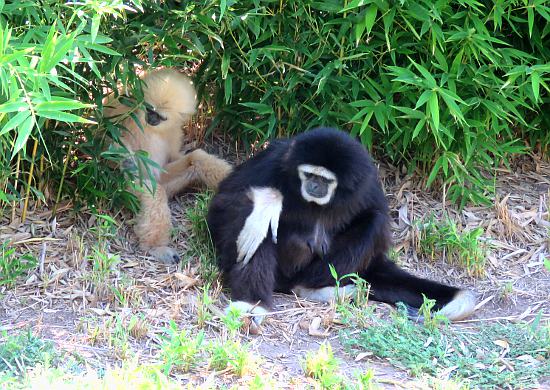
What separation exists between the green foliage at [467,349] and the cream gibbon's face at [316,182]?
87 centimetres

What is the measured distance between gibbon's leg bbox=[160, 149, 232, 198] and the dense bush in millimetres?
355

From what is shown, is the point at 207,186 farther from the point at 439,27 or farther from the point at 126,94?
the point at 439,27

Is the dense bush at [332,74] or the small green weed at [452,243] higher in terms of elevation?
the dense bush at [332,74]

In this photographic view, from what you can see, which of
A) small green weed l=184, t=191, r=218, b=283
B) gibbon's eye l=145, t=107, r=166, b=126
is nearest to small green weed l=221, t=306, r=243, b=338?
small green weed l=184, t=191, r=218, b=283

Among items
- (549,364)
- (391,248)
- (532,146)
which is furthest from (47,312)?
(532,146)

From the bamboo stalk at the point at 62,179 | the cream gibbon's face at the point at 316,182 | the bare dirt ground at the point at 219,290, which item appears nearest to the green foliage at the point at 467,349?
the bare dirt ground at the point at 219,290

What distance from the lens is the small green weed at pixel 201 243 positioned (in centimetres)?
614

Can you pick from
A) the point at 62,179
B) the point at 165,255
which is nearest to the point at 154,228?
the point at 165,255

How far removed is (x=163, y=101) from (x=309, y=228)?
149 cm

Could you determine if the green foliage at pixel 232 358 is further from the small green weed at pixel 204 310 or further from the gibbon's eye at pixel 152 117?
the gibbon's eye at pixel 152 117

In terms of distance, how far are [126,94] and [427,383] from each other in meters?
2.94

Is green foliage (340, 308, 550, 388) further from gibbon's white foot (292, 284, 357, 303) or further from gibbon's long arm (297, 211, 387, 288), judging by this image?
gibbon's long arm (297, 211, 387, 288)

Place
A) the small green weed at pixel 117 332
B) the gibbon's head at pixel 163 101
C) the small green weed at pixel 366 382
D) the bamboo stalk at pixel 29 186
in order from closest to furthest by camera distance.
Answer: the small green weed at pixel 366 382 → the small green weed at pixel 117 332 → the bamboo stalk at pixel 29 186 → the gibbon's head at pixel 163 101

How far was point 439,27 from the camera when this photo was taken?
20.3 ft
